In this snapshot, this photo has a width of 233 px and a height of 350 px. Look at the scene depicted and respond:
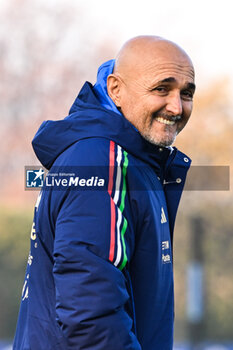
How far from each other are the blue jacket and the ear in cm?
7

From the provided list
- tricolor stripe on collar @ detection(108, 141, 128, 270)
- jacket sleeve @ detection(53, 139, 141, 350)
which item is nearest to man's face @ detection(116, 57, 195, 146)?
tricolor stripe on collar @ detection(108, 141, 128, 270)

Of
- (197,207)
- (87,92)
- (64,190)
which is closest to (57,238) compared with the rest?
(64,190)

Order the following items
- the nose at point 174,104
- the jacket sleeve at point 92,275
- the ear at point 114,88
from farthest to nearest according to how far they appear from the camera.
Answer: the ear at point 114,88
the nose at point 174,104
the jacket sleeve at point 92,275

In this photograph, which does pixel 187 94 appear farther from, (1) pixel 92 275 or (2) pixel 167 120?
(1) pixel 92 275

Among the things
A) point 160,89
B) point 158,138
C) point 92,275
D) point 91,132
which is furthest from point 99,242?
point 160,89

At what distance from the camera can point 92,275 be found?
190 cm

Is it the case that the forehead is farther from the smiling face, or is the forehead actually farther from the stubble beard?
the stubble beard

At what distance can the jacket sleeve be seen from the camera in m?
1.89

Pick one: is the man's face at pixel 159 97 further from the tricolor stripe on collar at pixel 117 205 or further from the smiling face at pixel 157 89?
the tricolor stripe on collar at pixel 117 205

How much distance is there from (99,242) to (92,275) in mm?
97

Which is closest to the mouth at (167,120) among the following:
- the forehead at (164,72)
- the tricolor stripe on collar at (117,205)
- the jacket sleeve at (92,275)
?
the forehead at (164,72)

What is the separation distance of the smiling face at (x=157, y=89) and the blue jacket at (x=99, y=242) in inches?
2.9

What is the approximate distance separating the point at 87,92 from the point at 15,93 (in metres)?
9.35

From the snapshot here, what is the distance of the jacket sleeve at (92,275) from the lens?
1.89 metres
